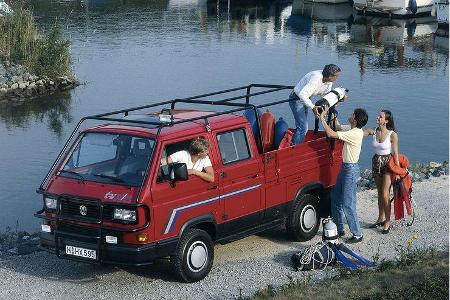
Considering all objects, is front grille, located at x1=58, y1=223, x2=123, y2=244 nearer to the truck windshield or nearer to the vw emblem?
the vw emblem

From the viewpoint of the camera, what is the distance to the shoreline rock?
48.7 feet

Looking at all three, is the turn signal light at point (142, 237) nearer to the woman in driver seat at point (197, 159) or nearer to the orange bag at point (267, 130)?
the woman in driver seat at point (197, 159)

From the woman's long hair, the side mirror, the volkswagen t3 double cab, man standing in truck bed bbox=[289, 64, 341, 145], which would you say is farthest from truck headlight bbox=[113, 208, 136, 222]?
the woman's long hair

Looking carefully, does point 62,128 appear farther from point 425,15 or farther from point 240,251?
point 425,15

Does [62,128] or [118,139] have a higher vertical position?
[118,139]

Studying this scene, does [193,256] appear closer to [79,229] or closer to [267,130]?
[79,229]

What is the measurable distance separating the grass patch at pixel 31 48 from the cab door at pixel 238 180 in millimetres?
25418

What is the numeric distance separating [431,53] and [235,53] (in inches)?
397

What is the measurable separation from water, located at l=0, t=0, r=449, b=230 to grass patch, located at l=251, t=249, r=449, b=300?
8.90 metres

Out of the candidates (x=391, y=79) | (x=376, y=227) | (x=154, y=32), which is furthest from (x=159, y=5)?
(x=376, y=227)

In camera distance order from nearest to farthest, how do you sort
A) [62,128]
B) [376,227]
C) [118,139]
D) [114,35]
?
[118,139], [376,227], [62,128], [114,35]

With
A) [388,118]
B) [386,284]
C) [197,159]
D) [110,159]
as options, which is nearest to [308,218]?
[388,118]

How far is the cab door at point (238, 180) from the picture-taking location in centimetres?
1306

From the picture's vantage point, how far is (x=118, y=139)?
12.8 metres
